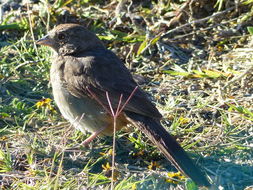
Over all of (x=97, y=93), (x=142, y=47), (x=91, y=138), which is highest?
(x=97, y=93)

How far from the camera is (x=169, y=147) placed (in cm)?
491

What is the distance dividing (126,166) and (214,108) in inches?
49.9

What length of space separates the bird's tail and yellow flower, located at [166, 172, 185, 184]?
0.10 metres

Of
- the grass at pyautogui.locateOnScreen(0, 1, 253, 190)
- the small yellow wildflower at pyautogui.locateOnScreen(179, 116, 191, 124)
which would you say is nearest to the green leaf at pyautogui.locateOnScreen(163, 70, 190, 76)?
the grass at pyautogui.locateOnScreen(0, 1, 253, 190)

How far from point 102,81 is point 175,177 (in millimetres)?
1116

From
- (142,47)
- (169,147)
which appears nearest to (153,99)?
(142,47)

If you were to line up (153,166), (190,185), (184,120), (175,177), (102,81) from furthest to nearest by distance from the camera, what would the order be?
(184,120) → (102,81) → (153,166) → (175,177) → (190,185)

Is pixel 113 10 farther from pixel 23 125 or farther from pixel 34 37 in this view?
pixel 23 125

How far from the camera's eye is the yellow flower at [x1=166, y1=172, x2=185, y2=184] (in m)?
4.82

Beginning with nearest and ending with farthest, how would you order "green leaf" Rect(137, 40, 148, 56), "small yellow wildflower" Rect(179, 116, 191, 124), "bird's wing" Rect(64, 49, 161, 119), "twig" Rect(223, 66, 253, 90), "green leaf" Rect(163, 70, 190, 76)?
"bird's wing" Rect(64, 49, 161, 119), "small yellow wildflower" Rect(179, 116, 191, 124), "twig" Rect(223, 66, 253, 90), "green leaf" Rect(163, 70, 190, 76), "green leaf" Rect(137, 40, 148, 56)

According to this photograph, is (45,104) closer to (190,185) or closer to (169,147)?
(169,147)

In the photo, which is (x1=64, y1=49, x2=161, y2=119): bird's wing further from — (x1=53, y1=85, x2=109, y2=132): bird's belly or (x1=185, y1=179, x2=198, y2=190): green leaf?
(x1=185, y1=179, x2=198, y2=190): green leaf

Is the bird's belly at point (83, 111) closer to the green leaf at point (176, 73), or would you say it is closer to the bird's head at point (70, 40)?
the bird's head at point (70, 40)

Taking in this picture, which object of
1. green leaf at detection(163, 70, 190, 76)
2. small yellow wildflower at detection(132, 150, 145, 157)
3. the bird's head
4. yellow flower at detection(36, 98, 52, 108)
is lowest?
small yellow wildflower at detection(132, 150, 145, 157)
